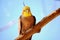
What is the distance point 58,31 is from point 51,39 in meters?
0.08

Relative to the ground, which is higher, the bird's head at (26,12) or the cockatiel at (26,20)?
the bird's head at (26,12)

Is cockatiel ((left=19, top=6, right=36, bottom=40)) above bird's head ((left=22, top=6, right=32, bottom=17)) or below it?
below

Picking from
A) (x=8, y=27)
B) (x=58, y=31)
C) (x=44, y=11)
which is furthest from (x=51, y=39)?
(x=8, y=27)

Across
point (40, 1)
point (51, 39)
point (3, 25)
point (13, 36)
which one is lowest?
point (51, 39)

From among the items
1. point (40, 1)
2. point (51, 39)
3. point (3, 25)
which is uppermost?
point (40, 1)

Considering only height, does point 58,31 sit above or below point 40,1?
below

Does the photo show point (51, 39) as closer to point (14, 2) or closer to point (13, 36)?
point (13, 36)

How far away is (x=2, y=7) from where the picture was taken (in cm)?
115

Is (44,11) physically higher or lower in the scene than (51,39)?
Result: higher

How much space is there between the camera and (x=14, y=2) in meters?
1.15

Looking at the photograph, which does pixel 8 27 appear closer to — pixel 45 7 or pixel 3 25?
pixel 3 25

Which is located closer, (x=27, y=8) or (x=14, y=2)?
(x=27, y=8)

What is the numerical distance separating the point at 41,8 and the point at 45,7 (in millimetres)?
33

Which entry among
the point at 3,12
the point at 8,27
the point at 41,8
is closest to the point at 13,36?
the point at 8,27
